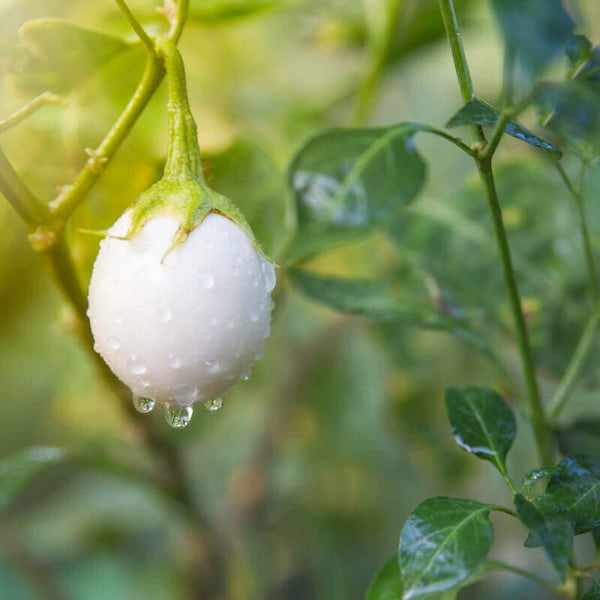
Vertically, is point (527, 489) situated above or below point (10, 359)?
above

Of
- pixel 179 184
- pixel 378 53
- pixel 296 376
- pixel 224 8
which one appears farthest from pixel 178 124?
pixel 296 376

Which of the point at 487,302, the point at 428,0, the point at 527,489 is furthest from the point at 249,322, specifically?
the point at 428,0

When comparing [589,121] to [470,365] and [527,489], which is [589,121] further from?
[470,365]

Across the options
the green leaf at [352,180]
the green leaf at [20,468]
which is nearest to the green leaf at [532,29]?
the green leaf at [352,180]

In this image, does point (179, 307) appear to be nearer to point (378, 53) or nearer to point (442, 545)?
point (442, 545)

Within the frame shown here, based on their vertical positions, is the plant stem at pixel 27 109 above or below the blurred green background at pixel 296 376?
above

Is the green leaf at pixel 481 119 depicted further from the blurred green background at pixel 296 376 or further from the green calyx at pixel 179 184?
the blurred green background at pixel 296 376

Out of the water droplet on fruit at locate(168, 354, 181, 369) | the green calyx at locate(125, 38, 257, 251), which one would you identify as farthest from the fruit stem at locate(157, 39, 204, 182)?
the water droplet on fruit at locate(168, 354, 181, 369)
